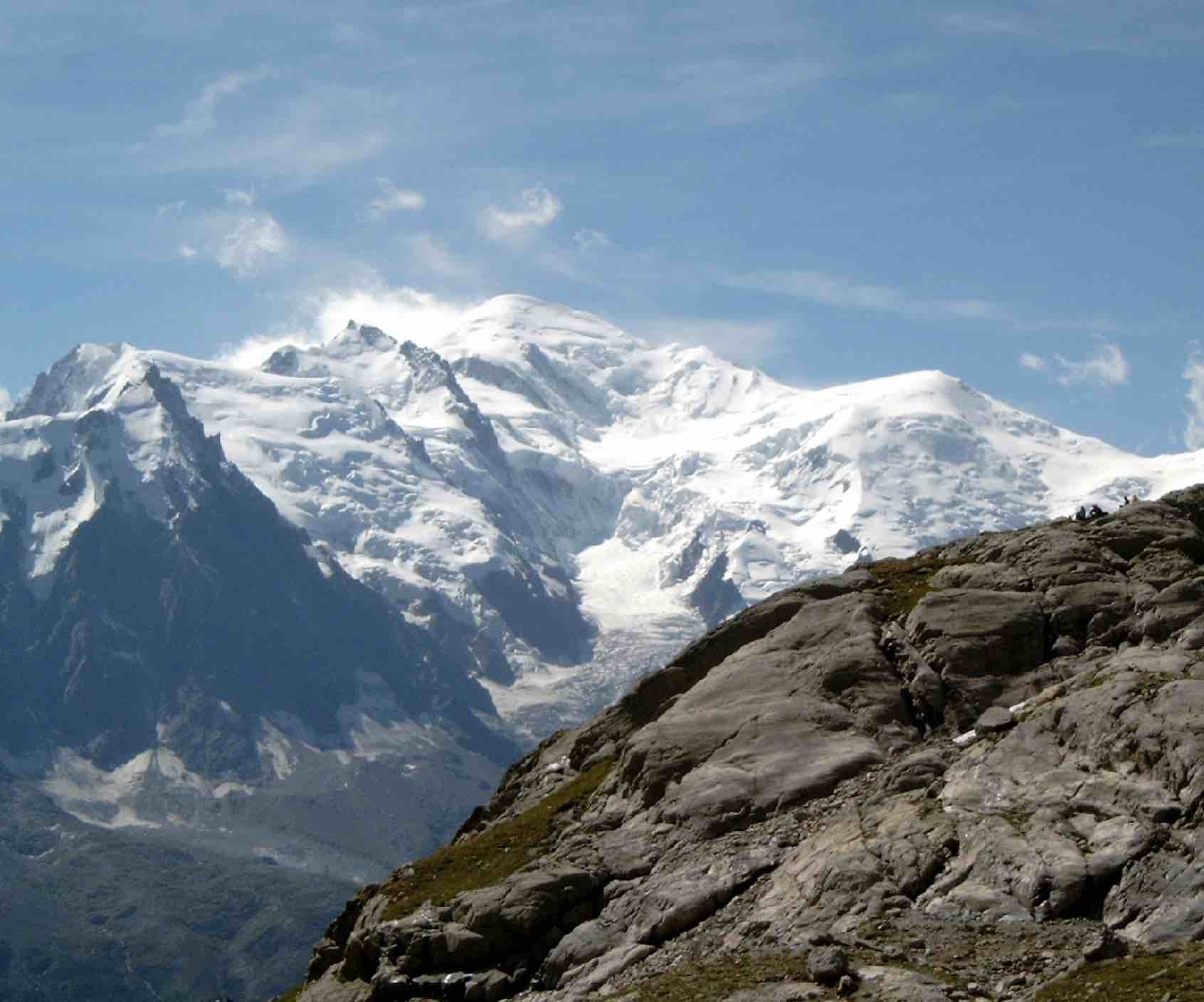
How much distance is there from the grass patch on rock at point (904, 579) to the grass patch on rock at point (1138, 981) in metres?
26.9

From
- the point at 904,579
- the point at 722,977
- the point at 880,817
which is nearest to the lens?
the point at 722,977

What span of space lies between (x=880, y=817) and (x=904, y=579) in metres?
23.9

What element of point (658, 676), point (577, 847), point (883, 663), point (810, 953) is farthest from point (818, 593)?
point (810, 953)

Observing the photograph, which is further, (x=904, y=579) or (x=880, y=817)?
(x=904, y=579)

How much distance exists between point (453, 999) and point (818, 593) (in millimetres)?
27250

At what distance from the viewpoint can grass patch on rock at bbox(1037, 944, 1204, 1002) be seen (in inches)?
1534

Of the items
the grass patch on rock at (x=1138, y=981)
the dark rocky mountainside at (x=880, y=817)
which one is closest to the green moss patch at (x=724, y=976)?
the dark rocky mountainside at (x=880, y=817)

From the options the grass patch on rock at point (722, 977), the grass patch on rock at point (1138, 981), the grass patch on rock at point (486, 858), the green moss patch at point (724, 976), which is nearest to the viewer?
the grass patch on rock at point (1138, 981)

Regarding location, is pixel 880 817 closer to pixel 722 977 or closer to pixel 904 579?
pixel 722 977

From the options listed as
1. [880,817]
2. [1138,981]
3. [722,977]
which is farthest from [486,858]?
[1138,981]

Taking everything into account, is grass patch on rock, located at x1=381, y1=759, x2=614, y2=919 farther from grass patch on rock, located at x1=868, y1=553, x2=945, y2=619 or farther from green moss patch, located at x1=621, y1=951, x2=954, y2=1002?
green moss patch, located at x1=621, y1=951, x2=954, y2=1002

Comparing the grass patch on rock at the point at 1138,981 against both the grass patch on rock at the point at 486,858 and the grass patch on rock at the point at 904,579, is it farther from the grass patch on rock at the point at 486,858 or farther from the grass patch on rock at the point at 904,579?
the grass patch on rock at the point at 904,579

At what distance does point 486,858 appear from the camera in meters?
64.6

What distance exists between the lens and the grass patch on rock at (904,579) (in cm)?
6931
